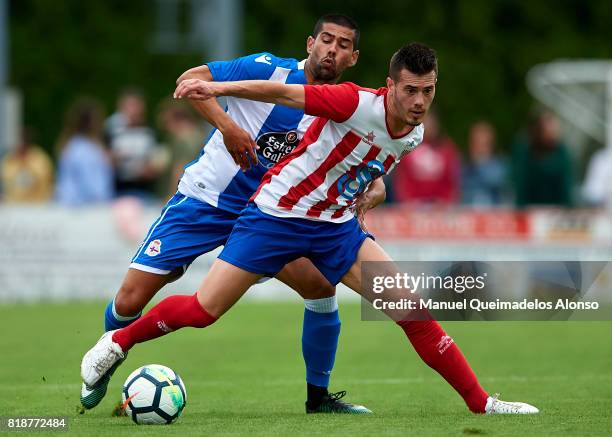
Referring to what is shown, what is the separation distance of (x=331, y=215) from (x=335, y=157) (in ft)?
1.23

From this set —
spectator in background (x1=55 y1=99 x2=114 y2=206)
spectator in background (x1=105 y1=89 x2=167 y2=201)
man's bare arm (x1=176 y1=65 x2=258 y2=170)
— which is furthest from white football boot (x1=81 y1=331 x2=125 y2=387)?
spectator in background (x1=55 y1=99 x2=114 y2=206)

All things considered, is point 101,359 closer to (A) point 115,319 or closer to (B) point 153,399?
(B) point 153,399

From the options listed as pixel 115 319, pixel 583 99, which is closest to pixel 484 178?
pixel 583 99

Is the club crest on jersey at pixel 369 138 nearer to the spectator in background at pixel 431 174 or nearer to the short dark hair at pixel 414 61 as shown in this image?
the short dark hair at pixel 414 61

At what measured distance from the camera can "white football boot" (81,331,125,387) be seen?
25.4 ft

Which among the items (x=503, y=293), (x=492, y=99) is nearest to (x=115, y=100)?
(x=492, y=99)

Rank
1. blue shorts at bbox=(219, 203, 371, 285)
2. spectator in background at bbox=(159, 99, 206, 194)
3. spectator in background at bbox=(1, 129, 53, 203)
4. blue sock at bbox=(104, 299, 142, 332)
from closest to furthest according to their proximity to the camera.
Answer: blue shorts at bbox=(219, 203, 371, 285) → blue sock at bbox=(104, 299, 142, 332) → spectator in background at bbox=(159, 99, 206, 194) → spectator in background at bbox=(1, 129, 53, 203)

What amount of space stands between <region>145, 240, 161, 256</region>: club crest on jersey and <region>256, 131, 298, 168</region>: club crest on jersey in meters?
0.82

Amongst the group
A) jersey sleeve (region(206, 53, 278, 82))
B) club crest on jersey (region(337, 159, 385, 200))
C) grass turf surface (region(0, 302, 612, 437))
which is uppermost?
jersey sleeve (region(206, 53, 278, 82))

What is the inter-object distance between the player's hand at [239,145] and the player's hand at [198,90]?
45 centimetres

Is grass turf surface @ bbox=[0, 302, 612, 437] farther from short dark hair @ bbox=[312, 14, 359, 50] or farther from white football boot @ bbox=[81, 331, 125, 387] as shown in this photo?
short dark hair @ bbox=[312, 14, 359, 50]

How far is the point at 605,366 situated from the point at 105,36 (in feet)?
67.6

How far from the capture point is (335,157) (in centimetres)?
745

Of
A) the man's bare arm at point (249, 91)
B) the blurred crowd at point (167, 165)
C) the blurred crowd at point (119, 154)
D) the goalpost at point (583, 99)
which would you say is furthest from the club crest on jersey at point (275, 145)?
the goalpost at point (583, 99)
